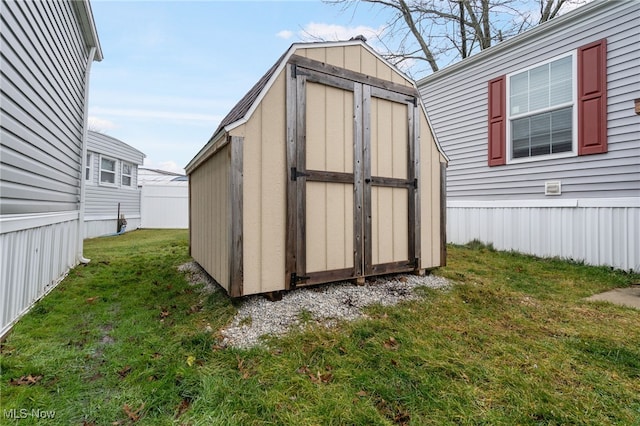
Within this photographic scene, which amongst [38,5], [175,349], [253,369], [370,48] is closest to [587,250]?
[370,48]

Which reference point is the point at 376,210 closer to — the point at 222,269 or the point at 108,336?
the point at 222,269

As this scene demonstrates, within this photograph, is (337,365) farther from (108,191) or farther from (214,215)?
(108,191)

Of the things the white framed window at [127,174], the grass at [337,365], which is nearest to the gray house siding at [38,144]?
the grass at [337,365]

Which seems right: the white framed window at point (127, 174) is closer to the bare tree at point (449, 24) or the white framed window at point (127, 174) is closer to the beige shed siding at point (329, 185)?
the bare tree at point (449, 24)

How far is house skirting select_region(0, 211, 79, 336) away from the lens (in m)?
2.60

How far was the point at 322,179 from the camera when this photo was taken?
352 cm

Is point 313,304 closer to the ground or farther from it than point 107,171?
closer to the ground

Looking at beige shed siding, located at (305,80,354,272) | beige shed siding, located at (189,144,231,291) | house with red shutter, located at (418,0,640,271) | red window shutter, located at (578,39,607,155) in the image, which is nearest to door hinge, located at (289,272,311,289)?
beige shed siding, located at (305,80,354,272)

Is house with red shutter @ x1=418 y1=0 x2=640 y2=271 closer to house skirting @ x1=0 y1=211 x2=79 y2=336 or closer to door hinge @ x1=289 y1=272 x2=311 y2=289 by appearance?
door hinge @ x1=289 y1=272 x2=311 y2=289

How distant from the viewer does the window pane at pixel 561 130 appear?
18.4 ft

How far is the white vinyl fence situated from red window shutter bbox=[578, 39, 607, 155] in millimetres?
14072

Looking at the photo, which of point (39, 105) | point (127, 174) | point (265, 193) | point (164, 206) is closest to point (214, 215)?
point (265, 193)

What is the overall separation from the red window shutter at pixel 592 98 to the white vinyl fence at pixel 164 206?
554 inches

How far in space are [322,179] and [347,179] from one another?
0.36 metres
